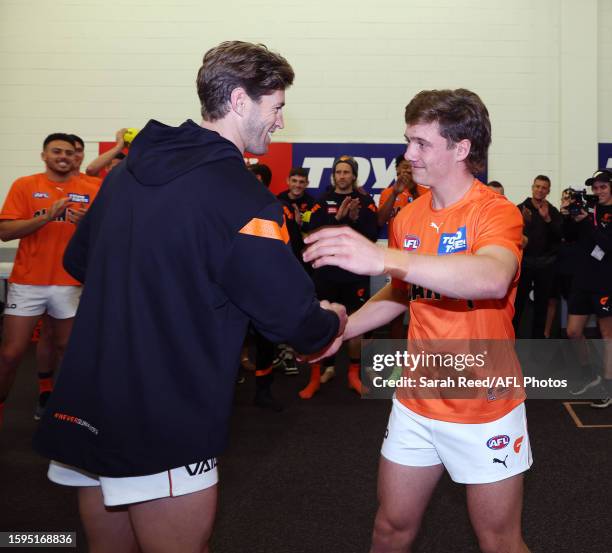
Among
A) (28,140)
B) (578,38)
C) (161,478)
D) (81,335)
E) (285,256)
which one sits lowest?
(161,478)

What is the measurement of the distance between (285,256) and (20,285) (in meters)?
3.12

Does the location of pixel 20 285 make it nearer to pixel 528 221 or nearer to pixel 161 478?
pixel 161 478

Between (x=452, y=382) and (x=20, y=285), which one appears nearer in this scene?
(x=452, y=382)

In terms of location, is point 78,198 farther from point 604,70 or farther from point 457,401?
point 604,70

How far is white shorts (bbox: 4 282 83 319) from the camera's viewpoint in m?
3.94

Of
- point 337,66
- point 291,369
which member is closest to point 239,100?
point 291,369

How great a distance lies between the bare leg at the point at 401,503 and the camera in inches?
73.7

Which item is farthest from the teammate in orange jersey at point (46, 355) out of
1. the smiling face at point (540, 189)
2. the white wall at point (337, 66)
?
the smiling face at point (540, 189)

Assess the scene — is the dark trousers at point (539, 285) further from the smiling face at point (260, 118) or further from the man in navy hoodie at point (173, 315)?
the man in navy hoodie at point (173, 315)

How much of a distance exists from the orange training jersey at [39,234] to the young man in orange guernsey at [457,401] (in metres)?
2.62

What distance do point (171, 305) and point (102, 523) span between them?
0.64 metres

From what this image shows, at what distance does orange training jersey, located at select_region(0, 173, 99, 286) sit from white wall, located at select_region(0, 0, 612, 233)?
408cm

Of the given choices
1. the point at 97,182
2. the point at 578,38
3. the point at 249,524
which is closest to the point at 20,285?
the point at 97,182

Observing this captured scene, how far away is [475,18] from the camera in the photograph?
788cm
